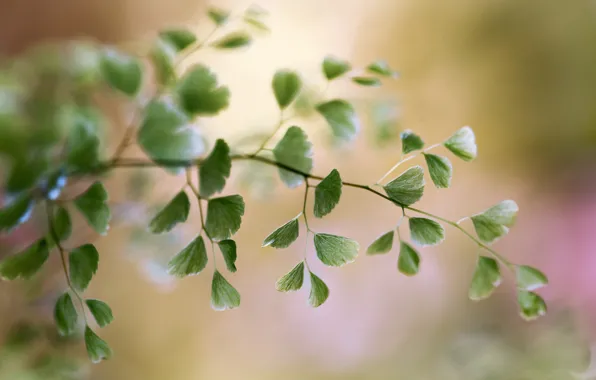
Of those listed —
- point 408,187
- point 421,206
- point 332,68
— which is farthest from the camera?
point 421,206

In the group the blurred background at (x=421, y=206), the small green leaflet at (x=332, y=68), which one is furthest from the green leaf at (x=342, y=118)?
the blurred background at (x=421, y=206)

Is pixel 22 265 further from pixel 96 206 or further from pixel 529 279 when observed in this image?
pixel 529 279

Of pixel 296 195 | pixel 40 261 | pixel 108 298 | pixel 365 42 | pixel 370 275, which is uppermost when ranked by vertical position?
pixel 40 261

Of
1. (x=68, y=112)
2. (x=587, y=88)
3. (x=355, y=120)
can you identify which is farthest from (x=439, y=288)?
(x=68, y=112)

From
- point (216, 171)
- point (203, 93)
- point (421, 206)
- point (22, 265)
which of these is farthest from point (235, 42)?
point (421, 206)

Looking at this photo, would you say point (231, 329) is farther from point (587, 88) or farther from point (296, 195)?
point (587, 88)
